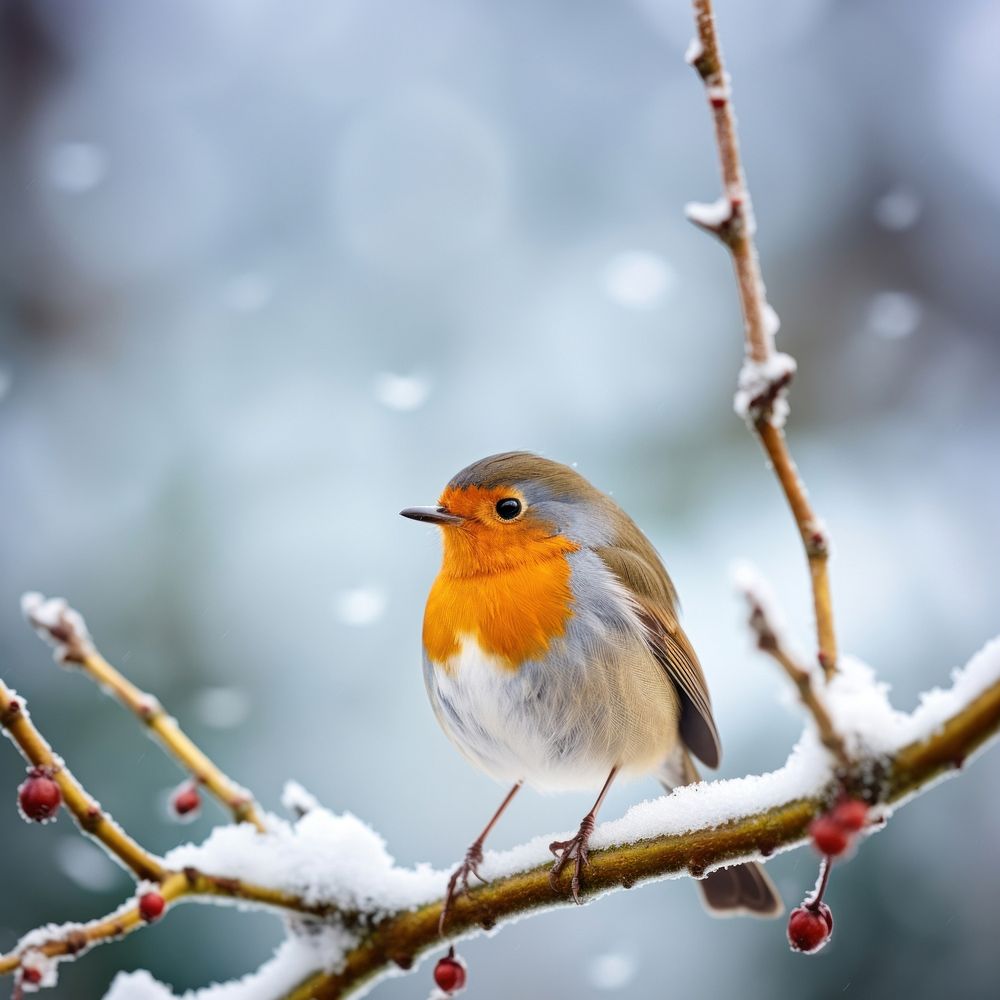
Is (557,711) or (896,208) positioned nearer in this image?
(557,711)

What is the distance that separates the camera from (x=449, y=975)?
1.38 metres

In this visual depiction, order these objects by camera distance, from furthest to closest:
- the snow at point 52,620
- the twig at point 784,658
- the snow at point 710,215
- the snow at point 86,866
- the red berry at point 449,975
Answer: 1. the snow at point 86,866
2. the red berry at point 449,975
3. the snow at point 52,620
4. the snow at point 710,215
5. the twig at point 784,658

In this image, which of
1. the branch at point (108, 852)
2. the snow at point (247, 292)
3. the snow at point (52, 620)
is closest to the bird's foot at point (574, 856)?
the branch at point (108, 852)

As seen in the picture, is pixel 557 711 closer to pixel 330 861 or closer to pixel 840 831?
pixel 330 861

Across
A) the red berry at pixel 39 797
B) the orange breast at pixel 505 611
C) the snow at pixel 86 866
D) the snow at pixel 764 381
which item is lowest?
the snow at pixel 764 381

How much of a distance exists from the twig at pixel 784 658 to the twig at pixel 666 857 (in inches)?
3.3

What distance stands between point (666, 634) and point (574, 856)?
615 millimetres

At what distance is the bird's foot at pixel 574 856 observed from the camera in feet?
4.26

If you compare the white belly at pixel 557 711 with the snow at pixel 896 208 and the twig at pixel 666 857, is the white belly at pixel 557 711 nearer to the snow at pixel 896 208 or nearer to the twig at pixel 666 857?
the twig at pixel 666 857

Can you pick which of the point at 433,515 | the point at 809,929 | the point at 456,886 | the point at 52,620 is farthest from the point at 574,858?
the point at 52,620

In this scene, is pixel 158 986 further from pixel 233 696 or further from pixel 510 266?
pixel 510 266

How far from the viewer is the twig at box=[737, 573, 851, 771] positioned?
688 millimetres

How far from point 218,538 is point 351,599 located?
1.35 ft

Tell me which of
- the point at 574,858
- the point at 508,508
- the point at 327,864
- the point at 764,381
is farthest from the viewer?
the point at 508,508
